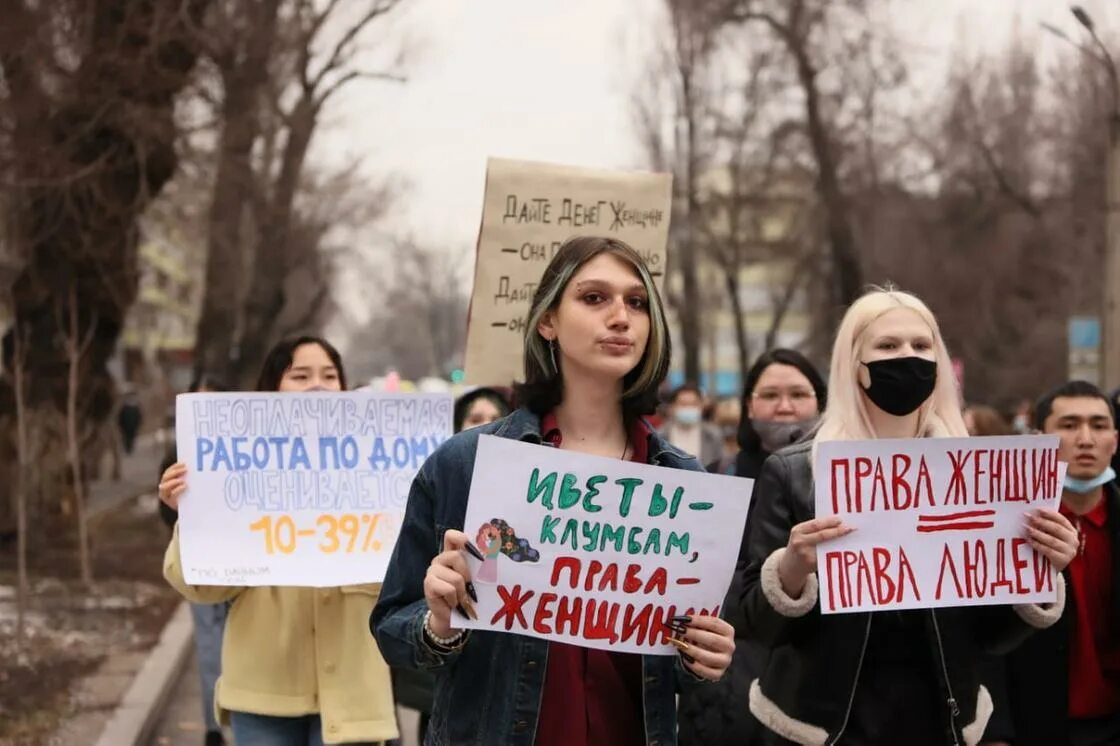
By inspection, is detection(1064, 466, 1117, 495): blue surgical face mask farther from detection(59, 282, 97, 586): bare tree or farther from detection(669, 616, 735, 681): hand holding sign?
detection(59, 282, 97, 586): bare tree

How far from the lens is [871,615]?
3299 millimetres

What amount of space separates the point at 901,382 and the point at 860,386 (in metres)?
0.13

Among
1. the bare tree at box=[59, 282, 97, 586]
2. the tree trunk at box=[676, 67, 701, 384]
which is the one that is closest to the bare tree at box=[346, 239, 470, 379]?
the tree trunk at box=[676, 67, 701, 384]

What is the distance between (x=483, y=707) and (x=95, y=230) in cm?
1142

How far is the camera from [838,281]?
89.6ft

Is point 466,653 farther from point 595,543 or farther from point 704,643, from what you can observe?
point 704,643

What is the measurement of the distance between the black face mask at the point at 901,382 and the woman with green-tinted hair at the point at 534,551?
0.70m

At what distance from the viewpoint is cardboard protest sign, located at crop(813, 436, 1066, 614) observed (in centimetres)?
321

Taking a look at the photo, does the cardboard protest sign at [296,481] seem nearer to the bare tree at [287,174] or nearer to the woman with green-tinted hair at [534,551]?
the woman with green-tinted hair at [534,551]

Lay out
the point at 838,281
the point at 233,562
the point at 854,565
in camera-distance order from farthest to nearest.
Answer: the point at 838,281, the point at 233,562, the point at 854,565

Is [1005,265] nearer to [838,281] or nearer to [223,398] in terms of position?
[838,281]

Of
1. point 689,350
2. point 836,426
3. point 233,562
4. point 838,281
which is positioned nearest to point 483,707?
point 836,426

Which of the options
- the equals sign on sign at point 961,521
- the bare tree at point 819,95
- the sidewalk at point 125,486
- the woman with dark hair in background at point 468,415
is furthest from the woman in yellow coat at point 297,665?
the bare tree at point 819,95

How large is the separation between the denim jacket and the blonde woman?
1.94 ft
